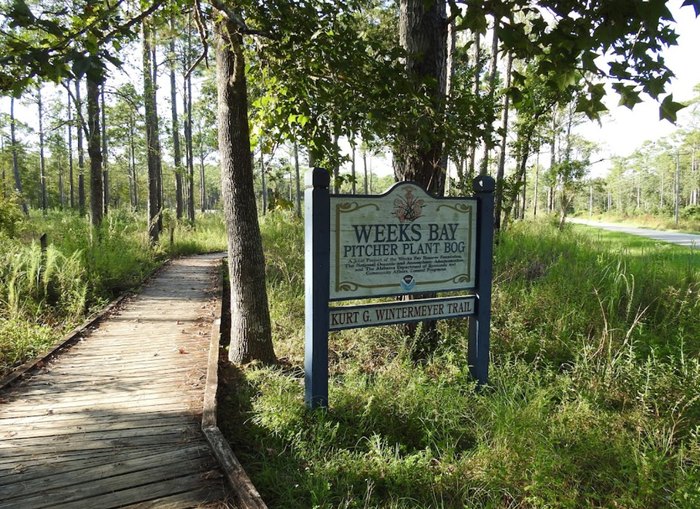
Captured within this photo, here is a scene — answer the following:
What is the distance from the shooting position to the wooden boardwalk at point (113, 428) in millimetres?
2625

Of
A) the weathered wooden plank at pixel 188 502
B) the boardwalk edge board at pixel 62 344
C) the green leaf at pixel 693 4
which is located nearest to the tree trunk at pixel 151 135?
the boardwalk edge board at pixel 62 344

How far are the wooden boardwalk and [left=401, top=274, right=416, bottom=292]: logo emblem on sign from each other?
6.68 ft

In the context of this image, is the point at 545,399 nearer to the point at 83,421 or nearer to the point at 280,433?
the point at 280,433

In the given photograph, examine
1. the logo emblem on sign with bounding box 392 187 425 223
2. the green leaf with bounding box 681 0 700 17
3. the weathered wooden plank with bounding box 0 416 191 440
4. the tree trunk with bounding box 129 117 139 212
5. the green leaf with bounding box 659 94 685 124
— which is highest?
the tree trunk with bounding box 129 117 139 212

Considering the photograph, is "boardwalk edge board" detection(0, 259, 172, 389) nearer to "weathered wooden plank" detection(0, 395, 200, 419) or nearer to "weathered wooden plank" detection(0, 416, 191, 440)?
"weathered wooden plank" detection(0, 395, 200, 419)

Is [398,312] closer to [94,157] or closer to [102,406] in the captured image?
[102,406]

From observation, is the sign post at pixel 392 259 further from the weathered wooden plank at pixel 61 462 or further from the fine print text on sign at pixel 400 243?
the weathered wooden plank at pixel 61 462

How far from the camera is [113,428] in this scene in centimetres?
337

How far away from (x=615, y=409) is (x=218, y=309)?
18.7 ft

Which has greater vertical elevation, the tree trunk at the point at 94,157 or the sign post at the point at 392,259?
the tree trunk at the point at 94,157

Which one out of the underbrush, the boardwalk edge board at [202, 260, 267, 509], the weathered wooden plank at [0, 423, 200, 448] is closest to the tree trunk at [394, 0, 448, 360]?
the boardwalk edge board at [202, 260, 267, 509]

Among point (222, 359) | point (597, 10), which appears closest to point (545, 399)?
point (597, 10)

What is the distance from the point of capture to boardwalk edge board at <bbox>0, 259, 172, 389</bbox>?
4.21m

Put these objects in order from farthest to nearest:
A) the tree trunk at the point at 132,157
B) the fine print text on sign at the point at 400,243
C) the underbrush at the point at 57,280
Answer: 1. the tree trunk at the point at 132,157
2. the underbrush at the point at 57,280
3. the fine print text on sign at the point at 400,243
